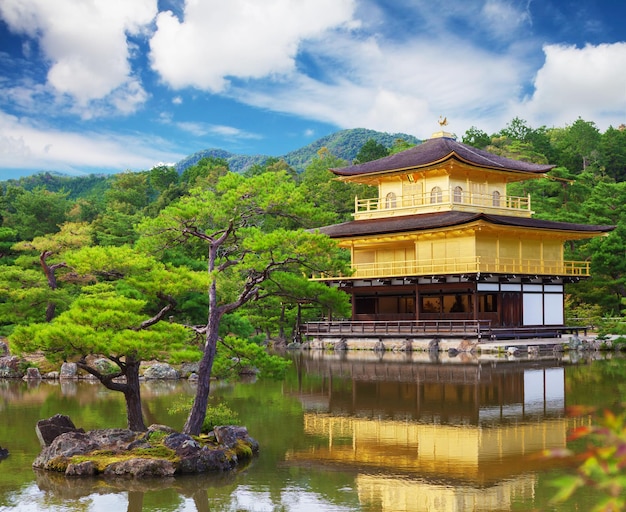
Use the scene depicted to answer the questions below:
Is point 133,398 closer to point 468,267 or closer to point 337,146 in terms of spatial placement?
point 468,267

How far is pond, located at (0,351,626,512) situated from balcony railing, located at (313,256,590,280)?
775cm

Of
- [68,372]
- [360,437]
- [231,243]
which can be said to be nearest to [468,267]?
[68,372]

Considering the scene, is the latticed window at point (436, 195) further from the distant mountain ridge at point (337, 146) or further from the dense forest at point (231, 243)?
the distant mountain ridge at point (337, 146)

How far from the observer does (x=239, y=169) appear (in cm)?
15800

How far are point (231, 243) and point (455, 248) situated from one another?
2337 centimetres

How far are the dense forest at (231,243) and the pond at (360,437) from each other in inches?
90.9

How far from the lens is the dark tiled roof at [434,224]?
35372 millimetres

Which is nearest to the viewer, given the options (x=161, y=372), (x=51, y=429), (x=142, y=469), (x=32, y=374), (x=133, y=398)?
(x=142, y=469)

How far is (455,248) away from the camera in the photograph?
36625 mm

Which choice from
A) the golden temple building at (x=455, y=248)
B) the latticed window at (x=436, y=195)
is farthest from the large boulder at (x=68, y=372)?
the latticed window at (x=436, y=195)

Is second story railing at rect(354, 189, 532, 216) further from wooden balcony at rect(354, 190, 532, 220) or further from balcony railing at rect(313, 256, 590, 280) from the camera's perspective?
balcony railing at rect(313, 256, 590, 280)

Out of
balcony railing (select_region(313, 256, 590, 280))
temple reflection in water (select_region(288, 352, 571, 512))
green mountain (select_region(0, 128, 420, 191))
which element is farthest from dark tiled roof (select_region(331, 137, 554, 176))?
green mountain (select_region(0, 128, 420, 191))

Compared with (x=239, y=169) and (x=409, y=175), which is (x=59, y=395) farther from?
(x=239, y=169)

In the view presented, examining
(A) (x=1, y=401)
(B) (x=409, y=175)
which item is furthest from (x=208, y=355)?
(B) (x=409, y=175)
